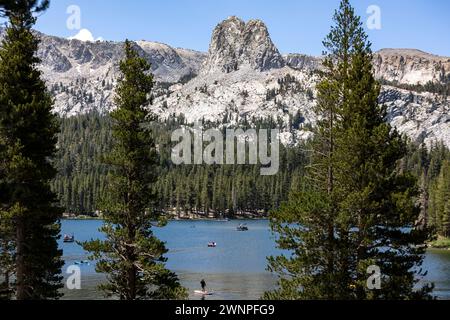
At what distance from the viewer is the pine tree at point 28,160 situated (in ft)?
102

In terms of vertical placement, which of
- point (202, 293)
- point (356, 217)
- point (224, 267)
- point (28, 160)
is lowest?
point (224, 267)

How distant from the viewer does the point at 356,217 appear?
31.9m

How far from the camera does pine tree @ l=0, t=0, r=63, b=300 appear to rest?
31.2 m

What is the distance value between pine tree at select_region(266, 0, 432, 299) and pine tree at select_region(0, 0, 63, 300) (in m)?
14.0

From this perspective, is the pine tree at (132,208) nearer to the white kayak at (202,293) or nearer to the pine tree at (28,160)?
the pine tree at (28,160)

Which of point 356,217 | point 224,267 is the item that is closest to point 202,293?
point 224,267

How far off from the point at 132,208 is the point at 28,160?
715 cm

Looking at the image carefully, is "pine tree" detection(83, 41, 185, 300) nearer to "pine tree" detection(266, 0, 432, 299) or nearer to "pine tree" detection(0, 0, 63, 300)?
"pine tree" detection(0, 0, 63, 300)

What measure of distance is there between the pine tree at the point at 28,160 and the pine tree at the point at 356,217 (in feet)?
46.0

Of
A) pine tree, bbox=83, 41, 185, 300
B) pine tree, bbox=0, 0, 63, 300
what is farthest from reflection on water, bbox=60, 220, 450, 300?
pine tree, bbox=0, 0, 63, 300

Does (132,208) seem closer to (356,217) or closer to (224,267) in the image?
(356,217)

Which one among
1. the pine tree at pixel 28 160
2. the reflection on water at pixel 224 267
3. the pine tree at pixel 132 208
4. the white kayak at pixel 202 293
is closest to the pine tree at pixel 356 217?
the pine tree at pixel 132 208
